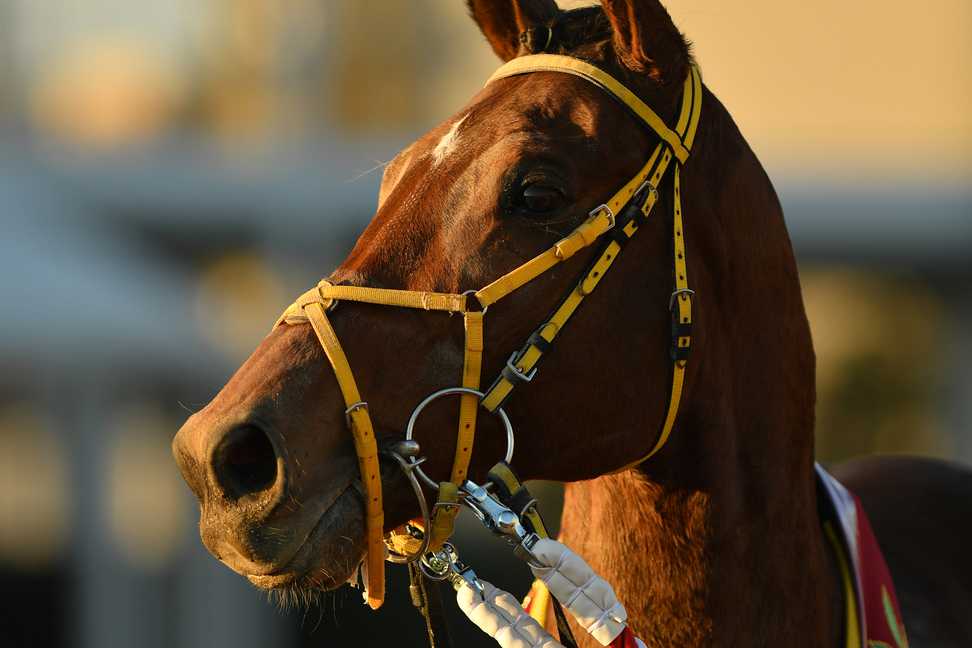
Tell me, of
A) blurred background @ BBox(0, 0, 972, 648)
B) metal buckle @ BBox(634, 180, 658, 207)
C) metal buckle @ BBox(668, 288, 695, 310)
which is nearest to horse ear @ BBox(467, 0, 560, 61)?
metal buckle @ BBox(634, 180, 658, 207)

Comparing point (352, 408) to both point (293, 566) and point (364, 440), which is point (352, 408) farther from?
point (293, 566)

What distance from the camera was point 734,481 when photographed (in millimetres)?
2623

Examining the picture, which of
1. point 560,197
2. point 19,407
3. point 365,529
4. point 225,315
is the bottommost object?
point 19,407

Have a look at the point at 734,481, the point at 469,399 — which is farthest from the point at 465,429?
the point at 734,481

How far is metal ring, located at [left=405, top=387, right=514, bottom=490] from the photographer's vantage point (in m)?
2.21

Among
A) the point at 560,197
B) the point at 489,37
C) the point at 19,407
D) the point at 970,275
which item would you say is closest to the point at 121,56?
the point at 19,407

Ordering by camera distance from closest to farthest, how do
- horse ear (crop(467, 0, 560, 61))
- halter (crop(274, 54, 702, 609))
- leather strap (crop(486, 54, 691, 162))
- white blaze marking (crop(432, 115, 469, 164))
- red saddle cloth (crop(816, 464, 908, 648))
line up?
halter (crop(274, 54, 702, 609)) → white blaze marking (crop(432, 115, 469, 164)) → leather strap (crop(486, 54, 691, 162)) → red saddle cloth (crop(816, 464, 908, 648)) → horse ear (crop(467, 0, 560, 61))

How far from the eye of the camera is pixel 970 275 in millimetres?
9328

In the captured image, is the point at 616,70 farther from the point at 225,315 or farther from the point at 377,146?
the point at 377,146

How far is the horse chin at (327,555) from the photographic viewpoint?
2113mm

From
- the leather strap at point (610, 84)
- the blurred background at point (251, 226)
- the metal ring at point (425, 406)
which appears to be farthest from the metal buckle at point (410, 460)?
the blurred background at point (251, 226)

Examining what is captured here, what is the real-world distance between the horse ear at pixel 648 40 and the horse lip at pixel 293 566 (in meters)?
1.13

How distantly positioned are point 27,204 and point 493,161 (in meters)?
7.04

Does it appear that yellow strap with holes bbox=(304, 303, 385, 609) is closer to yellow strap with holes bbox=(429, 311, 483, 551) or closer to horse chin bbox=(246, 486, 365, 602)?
horse chin bbox=(246, 486, 365, 602)
